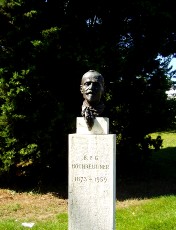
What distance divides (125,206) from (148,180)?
8.20 feet

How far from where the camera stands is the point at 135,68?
9539mm

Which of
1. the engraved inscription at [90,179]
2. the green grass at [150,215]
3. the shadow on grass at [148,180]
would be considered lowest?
the green grass at [150,215]

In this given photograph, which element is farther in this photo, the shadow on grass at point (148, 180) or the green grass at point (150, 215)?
the shadow on grass at point (148, 180)

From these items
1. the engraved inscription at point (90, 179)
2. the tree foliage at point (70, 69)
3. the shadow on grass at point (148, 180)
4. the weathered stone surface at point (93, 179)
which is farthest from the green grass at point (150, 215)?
the tree foliage at point (70, 69)

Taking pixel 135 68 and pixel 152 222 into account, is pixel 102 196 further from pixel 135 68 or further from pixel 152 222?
pixel 135 68

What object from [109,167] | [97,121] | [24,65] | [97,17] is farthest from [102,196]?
[97,17]

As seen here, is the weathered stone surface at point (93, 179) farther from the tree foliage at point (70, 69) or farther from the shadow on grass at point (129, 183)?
the shadow on grass at point (129, 183)

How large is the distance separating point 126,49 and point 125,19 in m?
1.01

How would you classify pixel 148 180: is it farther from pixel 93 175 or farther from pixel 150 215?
pixel 93 175

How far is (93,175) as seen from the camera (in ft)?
15.7

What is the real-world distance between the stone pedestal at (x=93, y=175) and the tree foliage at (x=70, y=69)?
10.6 feet

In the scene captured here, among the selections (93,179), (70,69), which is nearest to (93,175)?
(93,179)

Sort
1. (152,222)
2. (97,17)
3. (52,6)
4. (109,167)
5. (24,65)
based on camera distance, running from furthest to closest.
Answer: (97,17) → (52,6) → (24,65) → (152,222) → (109,167)

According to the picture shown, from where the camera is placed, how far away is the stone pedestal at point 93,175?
476cm
